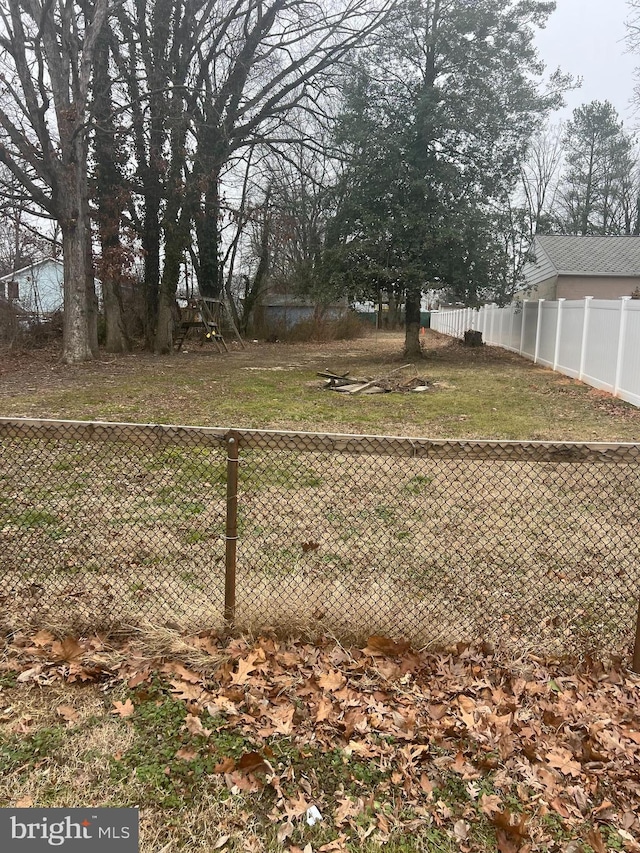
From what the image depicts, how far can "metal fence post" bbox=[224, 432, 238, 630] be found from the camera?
2947 mm

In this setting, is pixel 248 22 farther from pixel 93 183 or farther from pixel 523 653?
pixel 523 653

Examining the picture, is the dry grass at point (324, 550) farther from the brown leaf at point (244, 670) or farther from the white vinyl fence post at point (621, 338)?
the white vinyl fence post at point (621, 338)

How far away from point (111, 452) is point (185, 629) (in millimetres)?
3626

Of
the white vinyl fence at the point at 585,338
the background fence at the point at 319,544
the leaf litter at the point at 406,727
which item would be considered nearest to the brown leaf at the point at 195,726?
the leaf litter at the point at 406,727

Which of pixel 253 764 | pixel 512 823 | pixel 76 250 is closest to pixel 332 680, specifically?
pixel 253 764

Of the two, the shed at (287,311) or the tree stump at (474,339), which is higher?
the shed at (287,311)

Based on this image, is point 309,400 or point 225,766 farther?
point 309,400

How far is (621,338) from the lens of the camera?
10508 mm

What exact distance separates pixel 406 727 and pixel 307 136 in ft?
65.0

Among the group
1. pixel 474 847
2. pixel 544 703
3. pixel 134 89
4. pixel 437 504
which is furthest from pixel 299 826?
pixel 134 89

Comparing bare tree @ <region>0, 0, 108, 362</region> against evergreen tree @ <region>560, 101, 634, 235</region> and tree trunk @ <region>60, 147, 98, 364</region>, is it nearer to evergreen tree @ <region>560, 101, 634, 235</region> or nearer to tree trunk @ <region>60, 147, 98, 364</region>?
tree trunk @ <region>60, 147, 98, 364</region>

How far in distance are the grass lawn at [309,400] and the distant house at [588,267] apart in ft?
26.1

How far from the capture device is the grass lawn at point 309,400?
26.9ft

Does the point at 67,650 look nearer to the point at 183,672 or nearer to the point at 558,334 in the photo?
the point at 183,672
